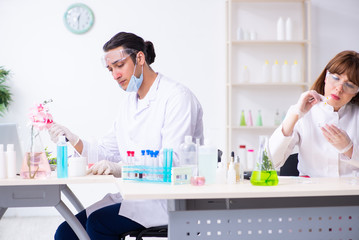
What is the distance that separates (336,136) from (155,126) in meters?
0.82

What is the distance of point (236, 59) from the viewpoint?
15.5 ft

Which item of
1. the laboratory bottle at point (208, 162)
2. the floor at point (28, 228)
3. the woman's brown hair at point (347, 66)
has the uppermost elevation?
the woman's brown hair at point (347, 66)

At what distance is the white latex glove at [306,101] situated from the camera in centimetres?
202

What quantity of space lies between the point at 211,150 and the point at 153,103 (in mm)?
563

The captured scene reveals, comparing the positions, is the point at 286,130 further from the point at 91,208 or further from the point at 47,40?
the point at 47,40

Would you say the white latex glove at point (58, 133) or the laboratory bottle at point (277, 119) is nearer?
the white latex glove at point (58, 133)

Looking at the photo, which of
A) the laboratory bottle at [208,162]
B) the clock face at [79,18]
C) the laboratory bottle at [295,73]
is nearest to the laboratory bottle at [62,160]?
the laboratory bottle at [208,162]

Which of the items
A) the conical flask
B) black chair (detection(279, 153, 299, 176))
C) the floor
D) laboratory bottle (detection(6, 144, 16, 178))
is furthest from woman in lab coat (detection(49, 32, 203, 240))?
the floor

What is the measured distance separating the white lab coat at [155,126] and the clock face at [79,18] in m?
2.45

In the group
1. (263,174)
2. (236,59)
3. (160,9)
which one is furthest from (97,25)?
(263,174)

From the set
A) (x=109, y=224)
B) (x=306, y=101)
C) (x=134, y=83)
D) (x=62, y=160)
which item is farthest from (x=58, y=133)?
(x=306, y=101)

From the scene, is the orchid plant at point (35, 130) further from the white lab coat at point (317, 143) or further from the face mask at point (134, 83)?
the white lab coat at point (317, 143)

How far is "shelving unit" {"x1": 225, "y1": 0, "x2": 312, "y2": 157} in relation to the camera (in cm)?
473

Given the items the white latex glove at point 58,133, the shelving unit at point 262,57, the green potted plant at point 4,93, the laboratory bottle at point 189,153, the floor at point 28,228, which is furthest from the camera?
the shelving unit at point 262,57
